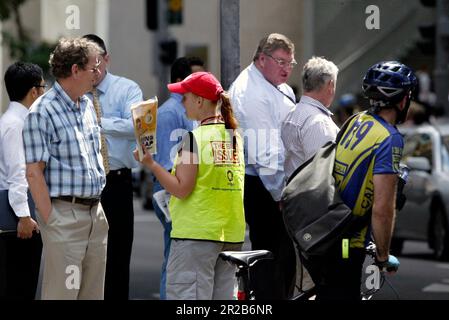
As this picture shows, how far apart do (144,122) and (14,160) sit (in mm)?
1623

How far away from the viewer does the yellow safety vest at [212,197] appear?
7.56m

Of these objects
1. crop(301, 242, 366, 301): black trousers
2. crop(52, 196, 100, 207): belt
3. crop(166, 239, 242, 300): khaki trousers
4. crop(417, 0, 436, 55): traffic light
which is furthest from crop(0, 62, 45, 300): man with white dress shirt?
crop(417, 0, 436, 55): traffic light

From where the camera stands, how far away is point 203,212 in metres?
7.56

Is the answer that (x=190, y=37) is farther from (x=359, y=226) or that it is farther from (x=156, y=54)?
(x=359, y=226)

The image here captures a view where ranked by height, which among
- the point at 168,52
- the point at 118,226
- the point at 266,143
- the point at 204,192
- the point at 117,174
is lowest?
the point at 118,226

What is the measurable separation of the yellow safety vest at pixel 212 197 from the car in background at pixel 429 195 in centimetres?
873

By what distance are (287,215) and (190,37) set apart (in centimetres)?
2625

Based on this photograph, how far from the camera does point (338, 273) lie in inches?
280

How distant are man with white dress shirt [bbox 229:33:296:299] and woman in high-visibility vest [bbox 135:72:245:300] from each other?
1.61m

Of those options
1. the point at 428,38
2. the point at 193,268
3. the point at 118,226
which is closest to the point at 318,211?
the point at 193,268

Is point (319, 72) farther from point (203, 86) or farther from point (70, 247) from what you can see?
point (70, 247)

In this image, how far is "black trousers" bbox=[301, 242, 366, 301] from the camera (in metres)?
7.10

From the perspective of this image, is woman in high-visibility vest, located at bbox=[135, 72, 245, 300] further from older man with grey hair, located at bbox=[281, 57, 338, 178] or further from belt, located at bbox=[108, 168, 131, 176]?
belt, located at bbox=[108, 168, 131, 176]

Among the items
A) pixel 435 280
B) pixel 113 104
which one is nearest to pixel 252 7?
pixel 113 104
